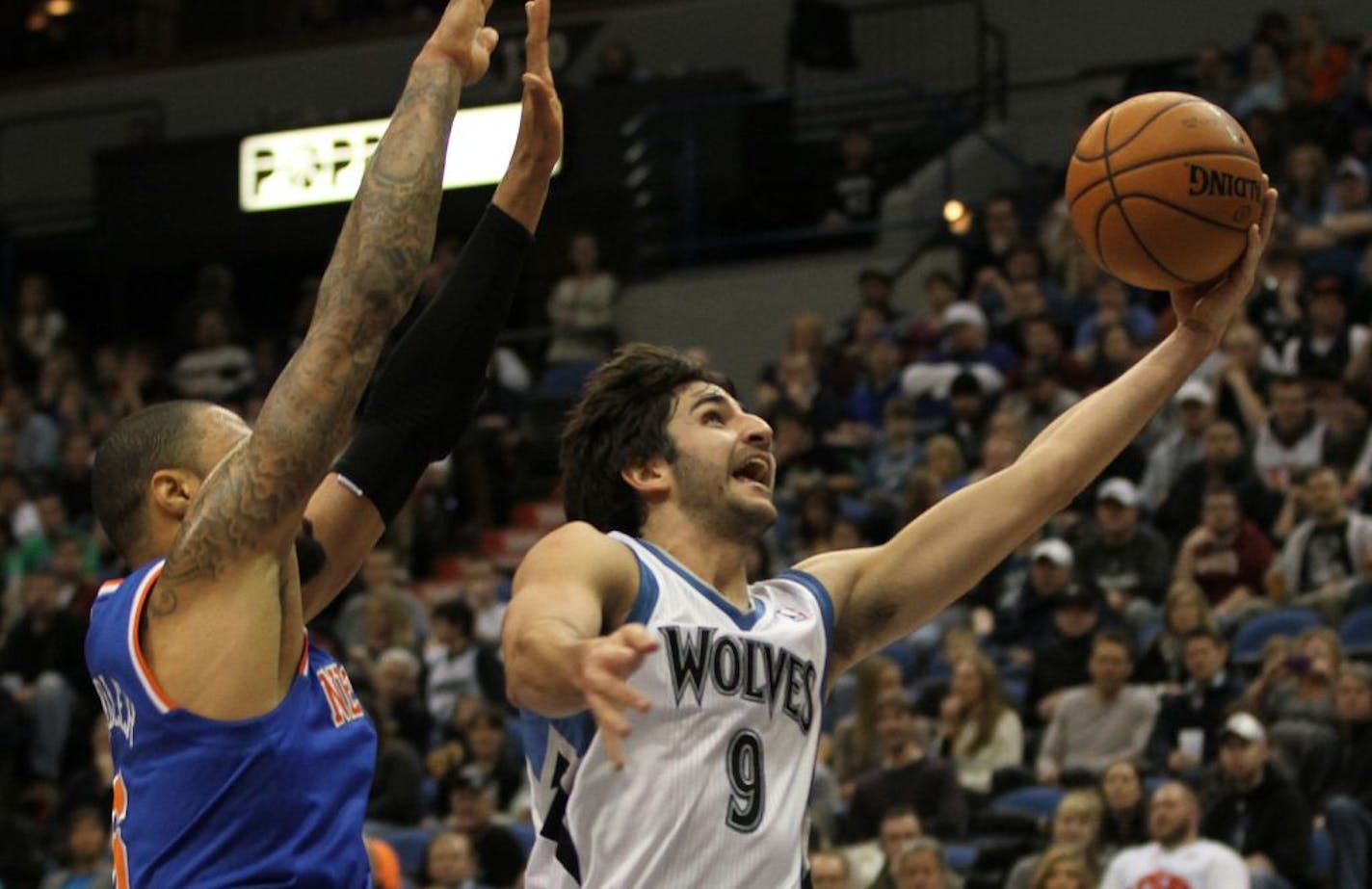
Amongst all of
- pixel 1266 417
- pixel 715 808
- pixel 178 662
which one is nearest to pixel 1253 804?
pixel 1266 417

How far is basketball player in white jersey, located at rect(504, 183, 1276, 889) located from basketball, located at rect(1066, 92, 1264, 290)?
17 cm

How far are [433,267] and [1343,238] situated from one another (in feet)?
23.3

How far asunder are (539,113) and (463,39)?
1.79 ft

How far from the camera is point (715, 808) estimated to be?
3902 mm

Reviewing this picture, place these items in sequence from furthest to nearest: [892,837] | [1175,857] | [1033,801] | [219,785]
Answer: [1033,801], [892,837], [1175,857], [219,785]

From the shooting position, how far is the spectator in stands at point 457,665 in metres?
13.2

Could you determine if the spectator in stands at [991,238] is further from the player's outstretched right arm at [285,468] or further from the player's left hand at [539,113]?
the player's outstretched right arm at [285,468]

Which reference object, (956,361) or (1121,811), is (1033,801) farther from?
(956,361)

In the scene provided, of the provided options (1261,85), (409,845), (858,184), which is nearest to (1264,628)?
(409,845)

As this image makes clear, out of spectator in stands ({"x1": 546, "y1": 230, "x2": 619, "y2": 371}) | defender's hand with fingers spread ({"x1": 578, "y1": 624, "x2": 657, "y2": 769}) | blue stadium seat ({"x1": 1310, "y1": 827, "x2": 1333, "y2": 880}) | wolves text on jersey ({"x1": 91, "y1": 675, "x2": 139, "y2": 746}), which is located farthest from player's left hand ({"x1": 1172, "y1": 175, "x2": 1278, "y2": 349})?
spectator in stands ({"x1": 546, "y1": 230, "x2": 619, "y2": 371})

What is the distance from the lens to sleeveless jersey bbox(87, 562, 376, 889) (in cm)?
361

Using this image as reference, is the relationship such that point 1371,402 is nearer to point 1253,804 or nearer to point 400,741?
point 1253,804

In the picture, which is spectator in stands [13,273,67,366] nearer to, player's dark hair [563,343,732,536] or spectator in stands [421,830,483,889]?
spectator in stands [421,830,483,889]

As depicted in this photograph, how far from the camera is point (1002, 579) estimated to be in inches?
508
